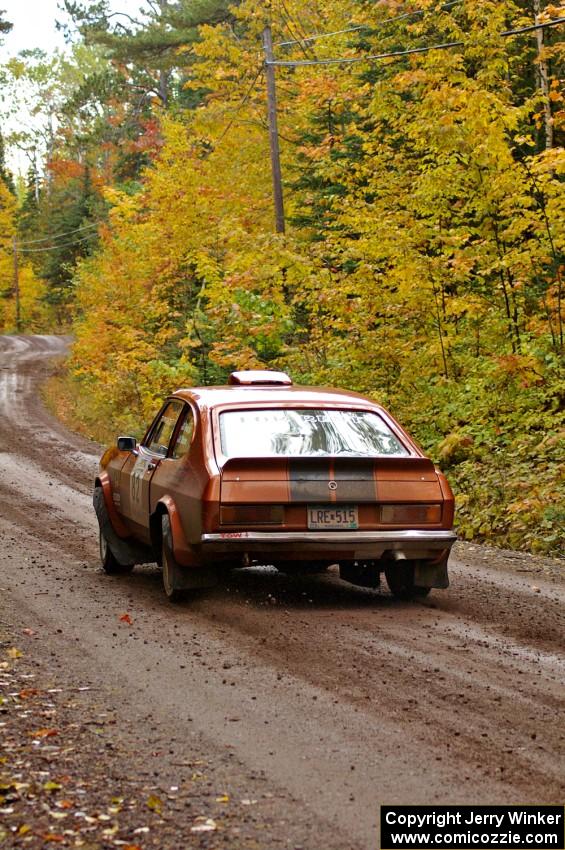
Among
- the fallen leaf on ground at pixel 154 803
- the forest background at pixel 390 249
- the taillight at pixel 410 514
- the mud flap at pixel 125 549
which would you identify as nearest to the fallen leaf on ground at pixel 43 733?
the fallen leaf on ground at pixel 154 803

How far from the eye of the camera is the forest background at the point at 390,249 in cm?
1590

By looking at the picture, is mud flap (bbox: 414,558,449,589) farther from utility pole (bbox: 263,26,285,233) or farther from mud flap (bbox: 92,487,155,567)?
utility pole (bbox: 263,26,285,233)

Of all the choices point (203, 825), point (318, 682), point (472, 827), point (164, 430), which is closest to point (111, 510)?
point (164, 430)

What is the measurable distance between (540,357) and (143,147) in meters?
42.6

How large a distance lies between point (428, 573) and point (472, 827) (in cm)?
428

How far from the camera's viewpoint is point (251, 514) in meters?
7.76

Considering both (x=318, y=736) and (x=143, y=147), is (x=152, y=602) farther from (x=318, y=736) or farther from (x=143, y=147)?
(x=143, y=147)

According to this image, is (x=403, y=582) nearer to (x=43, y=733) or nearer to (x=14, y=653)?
(x=14, y=653)

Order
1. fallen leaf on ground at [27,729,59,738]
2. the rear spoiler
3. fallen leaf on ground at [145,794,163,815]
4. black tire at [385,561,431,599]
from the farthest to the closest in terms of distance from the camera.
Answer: black tire at [385,561,431,599] < the rear spoiler < fallen leaf on ground at [27,729,59,738] < fallen leaf on ground at [145,794,163,815]

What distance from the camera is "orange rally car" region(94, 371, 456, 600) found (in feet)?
25.5

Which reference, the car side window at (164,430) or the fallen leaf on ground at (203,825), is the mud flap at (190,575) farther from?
the fallen leaf on ground at (203,825)

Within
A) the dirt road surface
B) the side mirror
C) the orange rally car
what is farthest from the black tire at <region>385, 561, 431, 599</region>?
the side mirror

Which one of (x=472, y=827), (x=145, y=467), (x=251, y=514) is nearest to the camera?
(x=472, y=827)

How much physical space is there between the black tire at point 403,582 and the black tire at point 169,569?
162 cm
